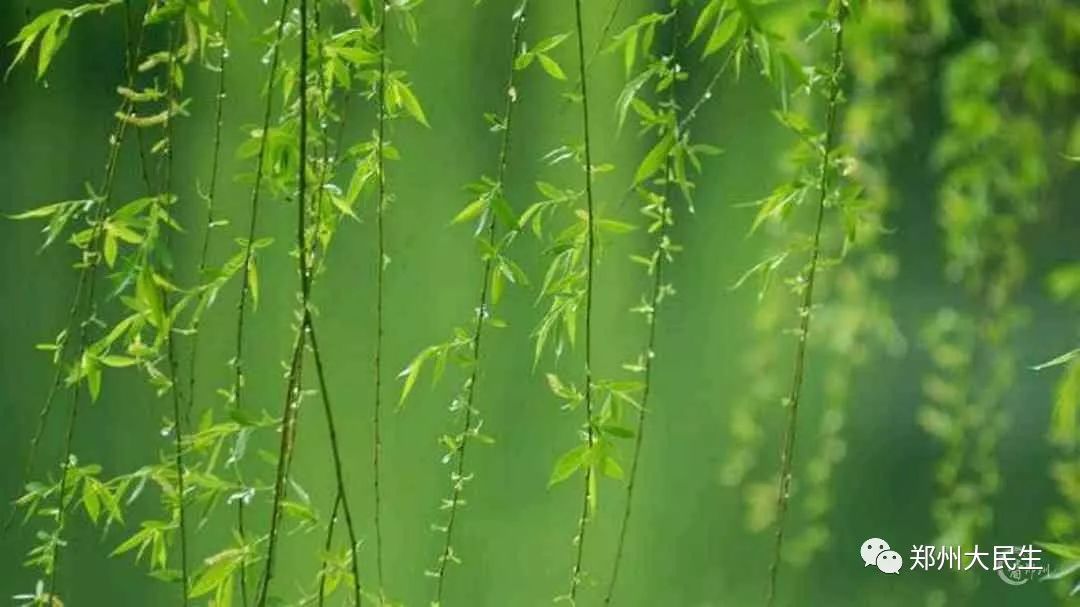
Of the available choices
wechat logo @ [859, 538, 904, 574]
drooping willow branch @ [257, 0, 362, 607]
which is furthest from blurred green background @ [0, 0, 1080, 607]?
drooping willow branch @ [257, 0, 362, 607]

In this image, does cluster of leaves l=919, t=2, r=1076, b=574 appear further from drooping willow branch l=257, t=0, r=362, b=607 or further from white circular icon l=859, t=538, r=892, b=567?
drooping willow branch l=257, t=0, r=362, b=607

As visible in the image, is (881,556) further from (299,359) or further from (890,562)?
(299,359)

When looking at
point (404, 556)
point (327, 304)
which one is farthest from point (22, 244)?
point (404, 556)

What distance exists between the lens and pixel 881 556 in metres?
1.39

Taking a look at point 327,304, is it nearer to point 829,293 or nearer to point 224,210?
point 224,210

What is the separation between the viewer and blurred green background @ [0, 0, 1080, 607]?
1377 millimetres

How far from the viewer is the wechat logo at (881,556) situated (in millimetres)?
1389

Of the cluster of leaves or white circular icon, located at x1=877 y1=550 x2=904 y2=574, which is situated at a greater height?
the cluster of leaves

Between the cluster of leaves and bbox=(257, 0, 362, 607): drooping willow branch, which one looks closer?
bbox=(257, 0, 362, 607): drooping willow branch

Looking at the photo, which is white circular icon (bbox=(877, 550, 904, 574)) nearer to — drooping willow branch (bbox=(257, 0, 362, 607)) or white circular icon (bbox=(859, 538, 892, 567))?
white circular icon (bbox=(859, 538, 892, 567))

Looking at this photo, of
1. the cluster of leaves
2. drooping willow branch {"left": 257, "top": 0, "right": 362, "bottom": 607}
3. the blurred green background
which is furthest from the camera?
the blurred green background

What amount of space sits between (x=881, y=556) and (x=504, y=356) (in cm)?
44

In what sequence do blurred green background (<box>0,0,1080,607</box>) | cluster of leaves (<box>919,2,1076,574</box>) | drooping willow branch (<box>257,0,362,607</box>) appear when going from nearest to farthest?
drooping willow branch (<box>257,0,362,607</box>) < cluster of leaves (<box>919,2,1076,574</box>) < blurred green background (<box>0,0,1080,607</box>)

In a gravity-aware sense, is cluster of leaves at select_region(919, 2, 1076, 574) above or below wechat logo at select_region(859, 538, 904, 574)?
Result: above
